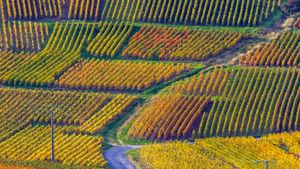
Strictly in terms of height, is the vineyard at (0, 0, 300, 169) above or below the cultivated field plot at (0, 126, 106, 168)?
above

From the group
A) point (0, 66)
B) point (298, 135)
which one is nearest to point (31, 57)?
point (0, 66)

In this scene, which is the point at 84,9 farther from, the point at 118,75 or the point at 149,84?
the point at 149,84

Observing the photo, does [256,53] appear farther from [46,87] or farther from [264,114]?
[46,87]

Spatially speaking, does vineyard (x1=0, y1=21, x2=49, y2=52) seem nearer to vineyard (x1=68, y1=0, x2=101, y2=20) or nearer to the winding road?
vineyard (x1=68, y1=0, x2=101, y2=20)

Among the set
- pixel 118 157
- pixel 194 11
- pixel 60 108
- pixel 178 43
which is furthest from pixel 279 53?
pixel 118 157

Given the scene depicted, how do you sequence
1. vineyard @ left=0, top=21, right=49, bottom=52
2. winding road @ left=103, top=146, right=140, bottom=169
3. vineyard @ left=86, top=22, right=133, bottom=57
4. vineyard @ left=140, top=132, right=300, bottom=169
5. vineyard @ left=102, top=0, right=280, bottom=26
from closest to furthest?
vineyard @ left=140, top=132, right=300, bottom=169
winding road @ left=103, top=146, right=140, bottom=169
vineyard @ left=86, top=22, right=133, bottom=57
vineyard @ left=0, top=21, right=49, bottom=52
vineyard @ left=102, top=0, right=280, bottom=26

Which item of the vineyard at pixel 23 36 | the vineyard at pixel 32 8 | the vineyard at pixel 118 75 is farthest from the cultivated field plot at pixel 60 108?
the vineyard at pixel 32 8

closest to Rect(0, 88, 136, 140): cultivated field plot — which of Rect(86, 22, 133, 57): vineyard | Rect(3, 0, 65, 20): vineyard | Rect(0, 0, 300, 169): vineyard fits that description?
Rect(0, 0, 300, 169): vineyard
